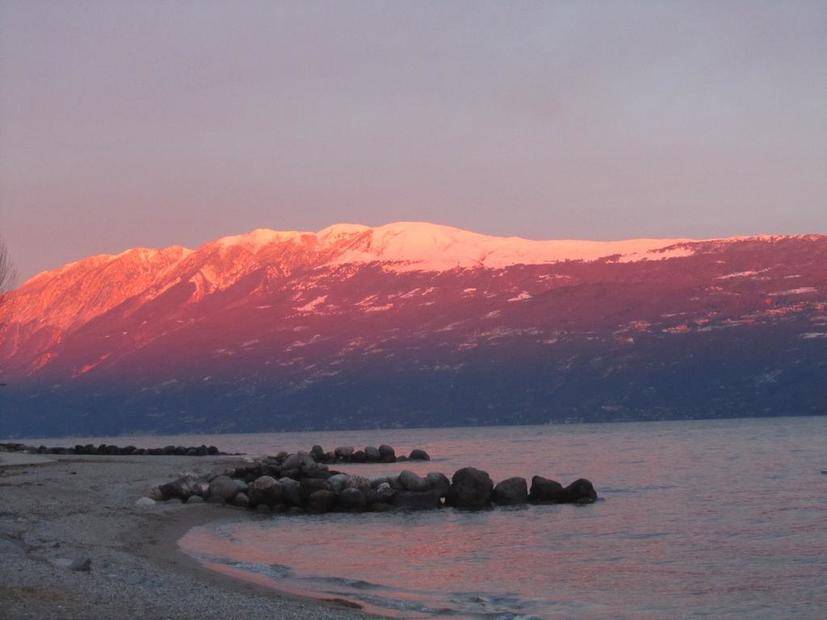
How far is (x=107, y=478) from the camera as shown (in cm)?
4216

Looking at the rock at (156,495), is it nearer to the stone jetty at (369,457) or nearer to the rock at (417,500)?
the rock at (417,500)

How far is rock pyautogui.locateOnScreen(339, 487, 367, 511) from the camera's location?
112 ft

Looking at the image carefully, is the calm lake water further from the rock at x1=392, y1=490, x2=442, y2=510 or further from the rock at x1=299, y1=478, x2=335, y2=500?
the rock at x1=299, y1=478, x2=335, y2=500

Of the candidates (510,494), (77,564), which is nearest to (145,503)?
(510,494)

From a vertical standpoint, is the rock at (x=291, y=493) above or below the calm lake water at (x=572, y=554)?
above

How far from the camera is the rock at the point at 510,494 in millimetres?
35031

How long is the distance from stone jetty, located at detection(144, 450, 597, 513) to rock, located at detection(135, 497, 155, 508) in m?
1.87

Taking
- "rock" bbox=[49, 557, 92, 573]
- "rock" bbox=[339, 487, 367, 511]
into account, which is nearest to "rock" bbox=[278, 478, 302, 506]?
"rock" bbox=[339, 487, 367, 511]

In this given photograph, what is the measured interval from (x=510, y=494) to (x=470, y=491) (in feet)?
5.72

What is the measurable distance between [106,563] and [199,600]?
380 cm

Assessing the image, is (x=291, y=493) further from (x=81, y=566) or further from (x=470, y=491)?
(x=81, y=566)

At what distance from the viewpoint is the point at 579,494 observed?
3566 cm

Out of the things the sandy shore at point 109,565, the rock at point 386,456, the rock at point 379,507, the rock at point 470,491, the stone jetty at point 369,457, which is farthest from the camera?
the stone jetty at point 369,457

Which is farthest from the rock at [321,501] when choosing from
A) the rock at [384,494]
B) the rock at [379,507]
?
the rock at [384,494]
